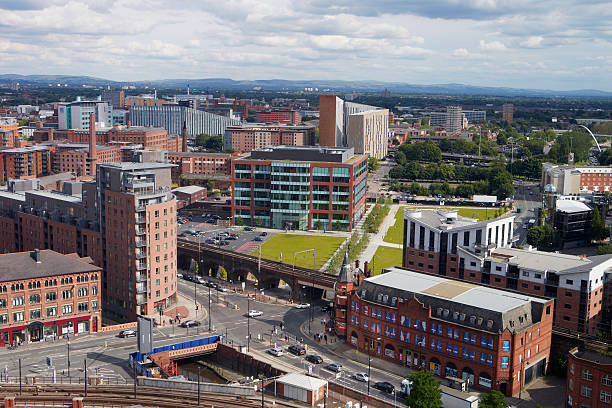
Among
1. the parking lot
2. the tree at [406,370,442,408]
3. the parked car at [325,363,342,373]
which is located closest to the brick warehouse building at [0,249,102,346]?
the parked car at [325,363,342,373]

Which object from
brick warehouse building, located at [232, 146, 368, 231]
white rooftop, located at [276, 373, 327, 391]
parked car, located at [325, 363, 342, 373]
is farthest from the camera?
brick warehouse building, located at [232, 146, 368, 231]

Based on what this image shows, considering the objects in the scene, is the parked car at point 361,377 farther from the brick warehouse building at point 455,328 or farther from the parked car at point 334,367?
the brick warehouse building at point 455,328

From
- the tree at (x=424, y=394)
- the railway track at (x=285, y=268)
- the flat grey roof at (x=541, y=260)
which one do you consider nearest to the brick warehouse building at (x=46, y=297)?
the railway track at (x=285, y=268)

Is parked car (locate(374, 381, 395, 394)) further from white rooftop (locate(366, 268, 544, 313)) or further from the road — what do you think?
white rooftop (locate(366, 268, 544, 313))

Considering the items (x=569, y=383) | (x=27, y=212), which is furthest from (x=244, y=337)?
(x=27, y=212)

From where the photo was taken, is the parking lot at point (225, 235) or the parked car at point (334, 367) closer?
the parked car at point (334, 367)

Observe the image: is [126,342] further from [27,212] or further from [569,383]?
[569,383]
